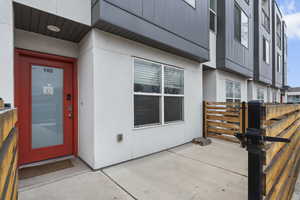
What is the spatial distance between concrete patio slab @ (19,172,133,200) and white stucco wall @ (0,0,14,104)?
1419 mm

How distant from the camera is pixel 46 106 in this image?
3.29m

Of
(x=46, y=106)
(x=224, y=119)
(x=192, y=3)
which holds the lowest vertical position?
(x=224, y=119)

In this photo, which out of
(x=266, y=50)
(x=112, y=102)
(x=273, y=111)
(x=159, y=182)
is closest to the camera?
(x=273, y=111)

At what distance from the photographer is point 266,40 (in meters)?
10.1

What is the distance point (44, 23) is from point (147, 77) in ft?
7.52

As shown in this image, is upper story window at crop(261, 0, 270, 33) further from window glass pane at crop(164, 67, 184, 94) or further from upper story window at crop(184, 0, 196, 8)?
window glass pane at crop(164, 67, 184, 94)

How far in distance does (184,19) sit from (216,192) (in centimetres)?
421

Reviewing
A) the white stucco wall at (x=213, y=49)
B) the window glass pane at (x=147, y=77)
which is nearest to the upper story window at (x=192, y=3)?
the white stucco wall at (x=213, y=49)

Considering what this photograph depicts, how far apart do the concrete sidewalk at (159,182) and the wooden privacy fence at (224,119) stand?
1.71 m

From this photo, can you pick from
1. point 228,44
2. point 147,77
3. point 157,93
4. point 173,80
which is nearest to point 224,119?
point 173,80

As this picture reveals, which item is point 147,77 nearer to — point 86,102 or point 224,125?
point 86,102

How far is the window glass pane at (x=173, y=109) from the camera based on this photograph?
4.35 m

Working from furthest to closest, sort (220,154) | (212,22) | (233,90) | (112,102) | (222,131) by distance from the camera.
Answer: (233,90)
(212,22)
(222,131)
(220,154)
(112,102)

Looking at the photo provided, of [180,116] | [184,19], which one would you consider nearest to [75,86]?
[180,116]
